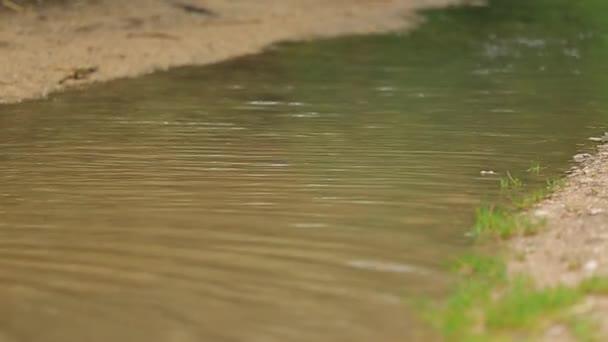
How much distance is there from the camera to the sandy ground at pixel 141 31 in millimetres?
15102

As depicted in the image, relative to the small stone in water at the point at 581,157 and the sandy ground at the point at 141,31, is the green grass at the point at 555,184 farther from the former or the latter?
the sandy ground at the point at 141,31

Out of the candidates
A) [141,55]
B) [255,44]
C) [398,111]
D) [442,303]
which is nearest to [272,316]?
[442,303]

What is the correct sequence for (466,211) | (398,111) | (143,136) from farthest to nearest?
(398,111)
(143,136)
(466,211)

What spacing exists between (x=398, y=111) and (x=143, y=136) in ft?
10.6

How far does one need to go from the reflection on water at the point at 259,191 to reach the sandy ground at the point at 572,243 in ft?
1.65

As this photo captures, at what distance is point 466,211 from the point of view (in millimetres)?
7629

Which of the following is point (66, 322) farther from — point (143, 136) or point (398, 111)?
point (398, 111)

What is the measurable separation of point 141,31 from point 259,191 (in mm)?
11144

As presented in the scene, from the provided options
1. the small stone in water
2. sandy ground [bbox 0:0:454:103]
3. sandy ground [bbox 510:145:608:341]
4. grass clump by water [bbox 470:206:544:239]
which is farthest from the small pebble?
sandy ground [bbox 0:0:454:103]

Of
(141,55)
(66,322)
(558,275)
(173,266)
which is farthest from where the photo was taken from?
(141,55)

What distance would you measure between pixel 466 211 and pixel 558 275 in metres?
1.70

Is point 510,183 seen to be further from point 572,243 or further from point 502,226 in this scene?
point 572,243

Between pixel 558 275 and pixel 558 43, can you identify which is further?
pixel 558 43

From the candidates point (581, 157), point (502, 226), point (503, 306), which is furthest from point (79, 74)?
point (503, 306)
